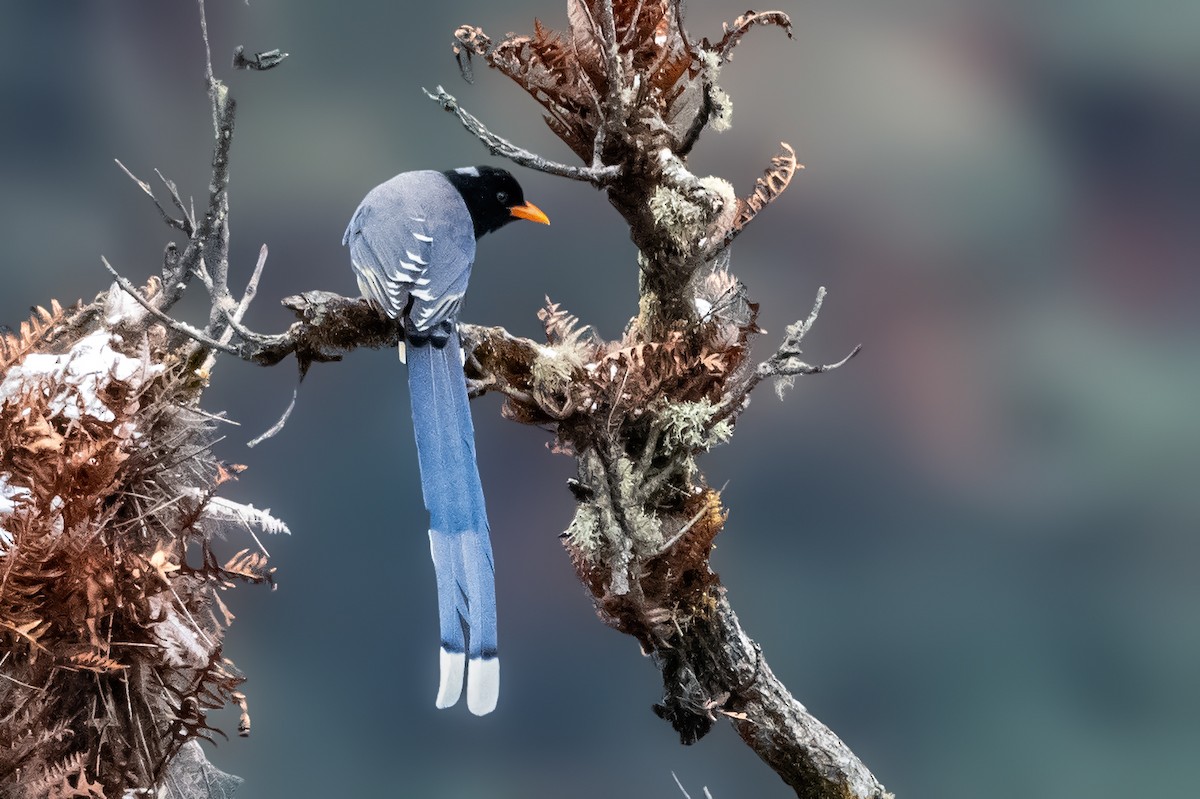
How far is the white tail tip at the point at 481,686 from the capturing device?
2248 millimetres

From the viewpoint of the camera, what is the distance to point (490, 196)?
255cm

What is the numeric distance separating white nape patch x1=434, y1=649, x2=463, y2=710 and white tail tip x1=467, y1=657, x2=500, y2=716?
0.06 feet

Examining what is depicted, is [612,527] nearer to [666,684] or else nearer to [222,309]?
[666,684]

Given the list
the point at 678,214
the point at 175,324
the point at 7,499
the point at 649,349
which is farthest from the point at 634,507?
the point at 7,499

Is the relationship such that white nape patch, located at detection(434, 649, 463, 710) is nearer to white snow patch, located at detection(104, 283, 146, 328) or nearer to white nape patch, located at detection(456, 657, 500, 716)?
white nape patch, located at detection(456, 657, 500, 716)

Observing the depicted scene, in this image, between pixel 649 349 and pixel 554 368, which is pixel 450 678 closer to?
pixel 554 368

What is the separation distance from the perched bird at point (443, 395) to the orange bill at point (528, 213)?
5.8 inches

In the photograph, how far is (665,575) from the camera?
2.67m

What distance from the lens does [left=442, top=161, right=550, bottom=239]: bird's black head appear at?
2.54 meters

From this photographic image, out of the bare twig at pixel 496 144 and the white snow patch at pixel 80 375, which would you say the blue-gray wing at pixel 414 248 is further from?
the white snow patch at pixel 80 375

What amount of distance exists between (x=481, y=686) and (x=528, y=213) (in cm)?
91

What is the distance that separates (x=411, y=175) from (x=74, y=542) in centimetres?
90

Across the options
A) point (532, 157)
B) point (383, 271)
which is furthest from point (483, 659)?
point (532, 157)

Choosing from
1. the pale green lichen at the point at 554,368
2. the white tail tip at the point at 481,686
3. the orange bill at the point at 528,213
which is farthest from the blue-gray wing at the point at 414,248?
the white tail tip at the point at 481,686
